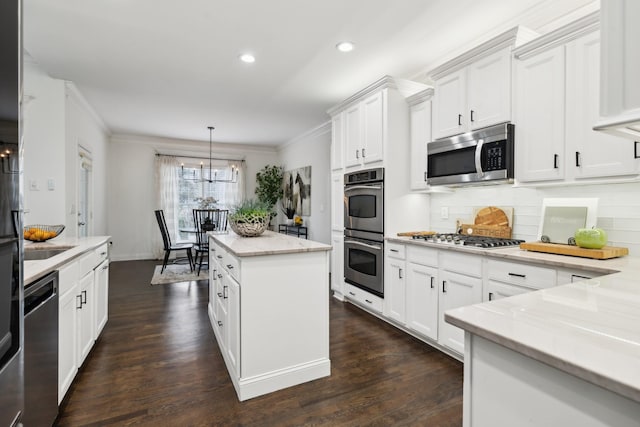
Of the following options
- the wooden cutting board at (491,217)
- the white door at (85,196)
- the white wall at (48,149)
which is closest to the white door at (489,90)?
the wooden cutting board at (491,217)

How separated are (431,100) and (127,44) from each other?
115 inches

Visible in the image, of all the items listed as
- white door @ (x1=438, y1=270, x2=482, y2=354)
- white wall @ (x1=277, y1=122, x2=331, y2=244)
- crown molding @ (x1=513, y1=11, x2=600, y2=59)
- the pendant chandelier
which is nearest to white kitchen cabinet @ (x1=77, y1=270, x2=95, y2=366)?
white door @ (x1=438, y1=270, x2=482, y2=354)

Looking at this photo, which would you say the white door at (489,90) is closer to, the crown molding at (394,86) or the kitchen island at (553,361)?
the crown molding at (394,86)

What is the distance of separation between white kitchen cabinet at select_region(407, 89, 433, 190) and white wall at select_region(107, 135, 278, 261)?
5598mm

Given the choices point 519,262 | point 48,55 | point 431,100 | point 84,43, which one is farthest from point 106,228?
point 519,262

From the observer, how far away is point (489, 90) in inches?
101

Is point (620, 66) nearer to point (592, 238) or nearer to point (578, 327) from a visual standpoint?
point (578, 327)

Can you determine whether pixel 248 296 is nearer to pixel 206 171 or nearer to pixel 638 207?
pixel 638 207

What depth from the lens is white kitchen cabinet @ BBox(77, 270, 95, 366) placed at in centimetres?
216

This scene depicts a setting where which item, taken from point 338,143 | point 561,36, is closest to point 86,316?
point 338,143

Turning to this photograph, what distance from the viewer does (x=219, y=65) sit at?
344 centimetres

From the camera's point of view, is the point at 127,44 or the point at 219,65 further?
the point at 219,65

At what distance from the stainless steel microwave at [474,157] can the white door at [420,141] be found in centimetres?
16

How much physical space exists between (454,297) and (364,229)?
52.5 inches
